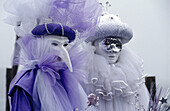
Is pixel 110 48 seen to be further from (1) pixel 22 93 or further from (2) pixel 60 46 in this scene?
(1) pixel 22 93

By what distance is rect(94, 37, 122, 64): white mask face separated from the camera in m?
1.39

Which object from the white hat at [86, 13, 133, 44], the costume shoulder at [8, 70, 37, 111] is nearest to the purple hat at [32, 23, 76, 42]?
the costume shoulder at [8, 70, 37, 111]

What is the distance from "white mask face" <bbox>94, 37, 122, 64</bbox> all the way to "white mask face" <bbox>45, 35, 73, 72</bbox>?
1.19 ft

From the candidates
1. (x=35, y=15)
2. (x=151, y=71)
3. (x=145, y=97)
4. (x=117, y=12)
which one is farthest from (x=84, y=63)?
(x=151, y=71)

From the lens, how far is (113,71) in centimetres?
136

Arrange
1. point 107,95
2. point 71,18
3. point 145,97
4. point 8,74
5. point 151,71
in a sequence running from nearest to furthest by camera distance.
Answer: point 71,18 < point 107,95 < point 145,97 < point 8,74 < point 151,71

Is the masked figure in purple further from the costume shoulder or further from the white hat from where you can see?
the white hat

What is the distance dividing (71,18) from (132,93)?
1.80 ft

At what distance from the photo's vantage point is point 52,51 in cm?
106

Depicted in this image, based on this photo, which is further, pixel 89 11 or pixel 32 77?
pixel 89 11

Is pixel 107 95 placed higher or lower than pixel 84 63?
lower

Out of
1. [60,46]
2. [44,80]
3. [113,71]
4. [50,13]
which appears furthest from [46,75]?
[113,71]

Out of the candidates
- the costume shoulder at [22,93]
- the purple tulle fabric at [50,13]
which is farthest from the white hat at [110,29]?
the costume shoulder at [22,93]

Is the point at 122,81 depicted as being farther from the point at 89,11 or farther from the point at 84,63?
the point at 89,11
